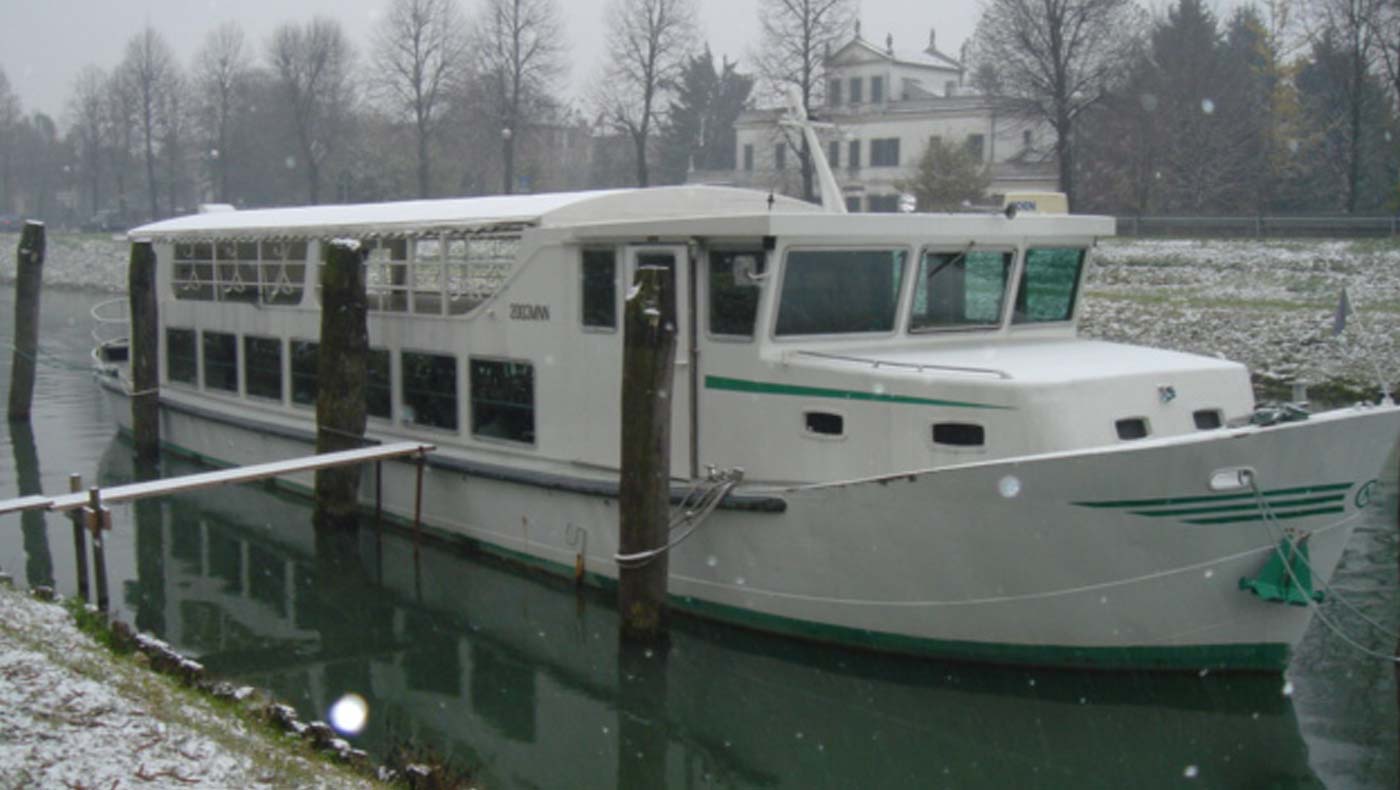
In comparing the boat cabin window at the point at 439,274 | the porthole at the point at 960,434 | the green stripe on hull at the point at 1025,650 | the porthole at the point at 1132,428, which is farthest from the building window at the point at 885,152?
the porthole at the point at 960,434

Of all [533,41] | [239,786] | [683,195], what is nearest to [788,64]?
[533,41]

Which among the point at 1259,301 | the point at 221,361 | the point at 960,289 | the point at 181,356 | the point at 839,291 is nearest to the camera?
the point at 839,291

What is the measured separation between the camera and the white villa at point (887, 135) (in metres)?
47.6

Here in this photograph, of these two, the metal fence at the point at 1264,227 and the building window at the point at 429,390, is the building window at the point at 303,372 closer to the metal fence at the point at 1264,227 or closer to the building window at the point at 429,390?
the building window at the point at 429,390

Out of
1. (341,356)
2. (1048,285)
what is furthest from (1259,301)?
(341,356)

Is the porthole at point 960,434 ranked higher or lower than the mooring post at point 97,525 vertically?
higher

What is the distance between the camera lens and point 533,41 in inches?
1982

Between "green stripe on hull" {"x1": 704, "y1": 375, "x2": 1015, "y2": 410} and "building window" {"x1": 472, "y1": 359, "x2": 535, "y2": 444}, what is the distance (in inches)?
91.6

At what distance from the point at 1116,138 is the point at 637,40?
16.5 metres

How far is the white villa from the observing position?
4762 cm

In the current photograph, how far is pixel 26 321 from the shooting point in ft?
75.3

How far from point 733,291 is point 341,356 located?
17.1 ft

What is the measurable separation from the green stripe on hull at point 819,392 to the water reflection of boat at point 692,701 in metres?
2.05

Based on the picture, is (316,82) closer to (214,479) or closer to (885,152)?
(885,152)
